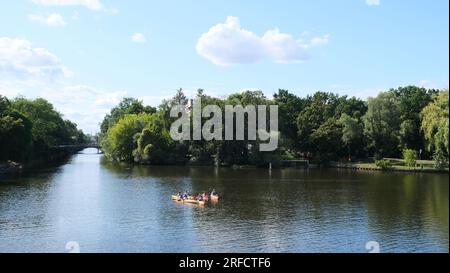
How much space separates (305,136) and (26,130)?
1817 inches

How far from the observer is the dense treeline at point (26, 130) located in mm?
69062

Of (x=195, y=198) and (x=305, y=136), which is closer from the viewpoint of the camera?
(x=195, y=198)

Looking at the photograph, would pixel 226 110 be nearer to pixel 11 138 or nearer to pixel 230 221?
pixel 11 138

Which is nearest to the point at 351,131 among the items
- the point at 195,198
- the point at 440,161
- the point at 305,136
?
the point at 305,136

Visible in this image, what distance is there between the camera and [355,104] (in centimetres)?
10188

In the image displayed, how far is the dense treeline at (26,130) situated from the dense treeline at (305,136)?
14.0 meters

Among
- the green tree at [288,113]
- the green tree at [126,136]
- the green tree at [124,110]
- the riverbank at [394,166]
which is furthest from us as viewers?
the green tree at [124,110]

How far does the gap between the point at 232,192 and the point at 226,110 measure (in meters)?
34.7

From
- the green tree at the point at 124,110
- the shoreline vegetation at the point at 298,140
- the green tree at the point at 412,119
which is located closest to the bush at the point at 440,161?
the shoreline vegetation at the point at 298,140

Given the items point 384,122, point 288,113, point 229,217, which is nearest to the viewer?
point 229,217

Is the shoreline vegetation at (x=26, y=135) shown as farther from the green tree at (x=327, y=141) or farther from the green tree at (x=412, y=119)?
the green tree at (x=412, y=119)

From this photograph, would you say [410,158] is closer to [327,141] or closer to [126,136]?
[327,141]

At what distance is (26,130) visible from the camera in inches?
2965
